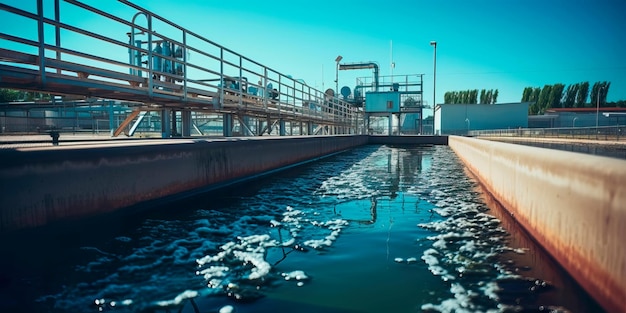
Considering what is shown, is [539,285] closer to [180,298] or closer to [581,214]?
[581,214]

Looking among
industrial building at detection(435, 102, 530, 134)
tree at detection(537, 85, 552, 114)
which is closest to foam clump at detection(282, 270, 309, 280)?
industrial building at detection(435, 102, 530, 134)

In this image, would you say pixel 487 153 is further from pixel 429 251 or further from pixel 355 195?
pixel 429 251

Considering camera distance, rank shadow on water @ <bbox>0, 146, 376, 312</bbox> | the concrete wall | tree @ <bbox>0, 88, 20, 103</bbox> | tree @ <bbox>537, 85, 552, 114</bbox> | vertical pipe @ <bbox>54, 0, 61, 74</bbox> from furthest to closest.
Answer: tree @ <bbox>537, 85, 552, 114</bbox> → the concrete wall → tree @ <bbox>0, 88, 20, 103</bbox> → vertical pipe @ <bbox>54, 0, 61, 74</bbox> → shadow on water @ <bbox>0, 146, 376, 312</bbox>

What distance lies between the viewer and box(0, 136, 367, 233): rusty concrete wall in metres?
3.13

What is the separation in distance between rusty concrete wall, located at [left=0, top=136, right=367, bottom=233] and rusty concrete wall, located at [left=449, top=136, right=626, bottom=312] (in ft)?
13.5

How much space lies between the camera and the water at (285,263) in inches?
93.8

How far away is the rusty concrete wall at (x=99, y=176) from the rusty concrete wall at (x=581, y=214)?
413cm

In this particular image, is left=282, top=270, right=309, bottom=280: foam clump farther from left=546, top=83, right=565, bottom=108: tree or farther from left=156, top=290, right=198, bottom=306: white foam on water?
left=546, top=83, right=565, bottom=108: tree

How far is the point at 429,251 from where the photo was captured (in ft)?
11.0

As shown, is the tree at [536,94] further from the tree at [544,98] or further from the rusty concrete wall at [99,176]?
the rusty concrete wall at [99,176]

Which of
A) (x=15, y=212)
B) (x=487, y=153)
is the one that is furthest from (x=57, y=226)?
(x=487, y=153)

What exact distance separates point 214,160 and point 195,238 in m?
2.84

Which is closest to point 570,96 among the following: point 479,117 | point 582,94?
point 582,94

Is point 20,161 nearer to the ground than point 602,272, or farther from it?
farther from it
